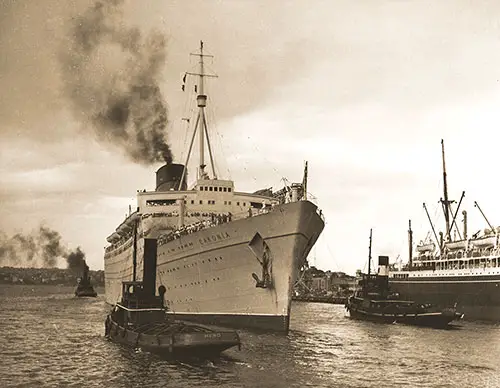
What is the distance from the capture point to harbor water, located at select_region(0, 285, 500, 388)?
810 inches

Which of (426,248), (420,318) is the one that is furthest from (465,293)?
(426,248)

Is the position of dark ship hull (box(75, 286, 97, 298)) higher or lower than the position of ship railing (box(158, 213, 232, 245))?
lower

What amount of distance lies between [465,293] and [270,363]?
3852cm

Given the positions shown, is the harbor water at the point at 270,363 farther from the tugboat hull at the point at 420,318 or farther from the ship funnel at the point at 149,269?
the tugboat hull at the point at 420,318

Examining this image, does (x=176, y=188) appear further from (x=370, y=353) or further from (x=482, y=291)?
(x=482, y=291)

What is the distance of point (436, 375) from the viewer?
22625 mm

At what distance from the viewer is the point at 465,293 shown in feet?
184

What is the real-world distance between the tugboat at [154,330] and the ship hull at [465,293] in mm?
35895

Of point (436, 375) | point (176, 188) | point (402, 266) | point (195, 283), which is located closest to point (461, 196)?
point (402, 266)

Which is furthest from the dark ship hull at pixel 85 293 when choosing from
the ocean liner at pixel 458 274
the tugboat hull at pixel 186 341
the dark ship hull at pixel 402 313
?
the tugboat hull at pixel 186 341

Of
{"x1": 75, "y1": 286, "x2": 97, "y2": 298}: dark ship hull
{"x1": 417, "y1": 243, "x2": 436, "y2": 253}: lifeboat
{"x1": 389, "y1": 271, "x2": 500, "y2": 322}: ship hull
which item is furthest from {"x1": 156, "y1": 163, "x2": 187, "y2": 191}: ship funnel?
{"x1": 75, "y1": 286, "x2": 97, "y2": 298}: dark ship hull

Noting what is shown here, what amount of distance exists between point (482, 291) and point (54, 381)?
4398 centimetres

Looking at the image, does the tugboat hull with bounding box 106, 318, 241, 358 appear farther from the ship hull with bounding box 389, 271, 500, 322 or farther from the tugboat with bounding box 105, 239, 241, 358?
the ship hull with bounding box 389, 271, 500, 322

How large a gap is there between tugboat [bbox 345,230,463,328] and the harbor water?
324 inches
